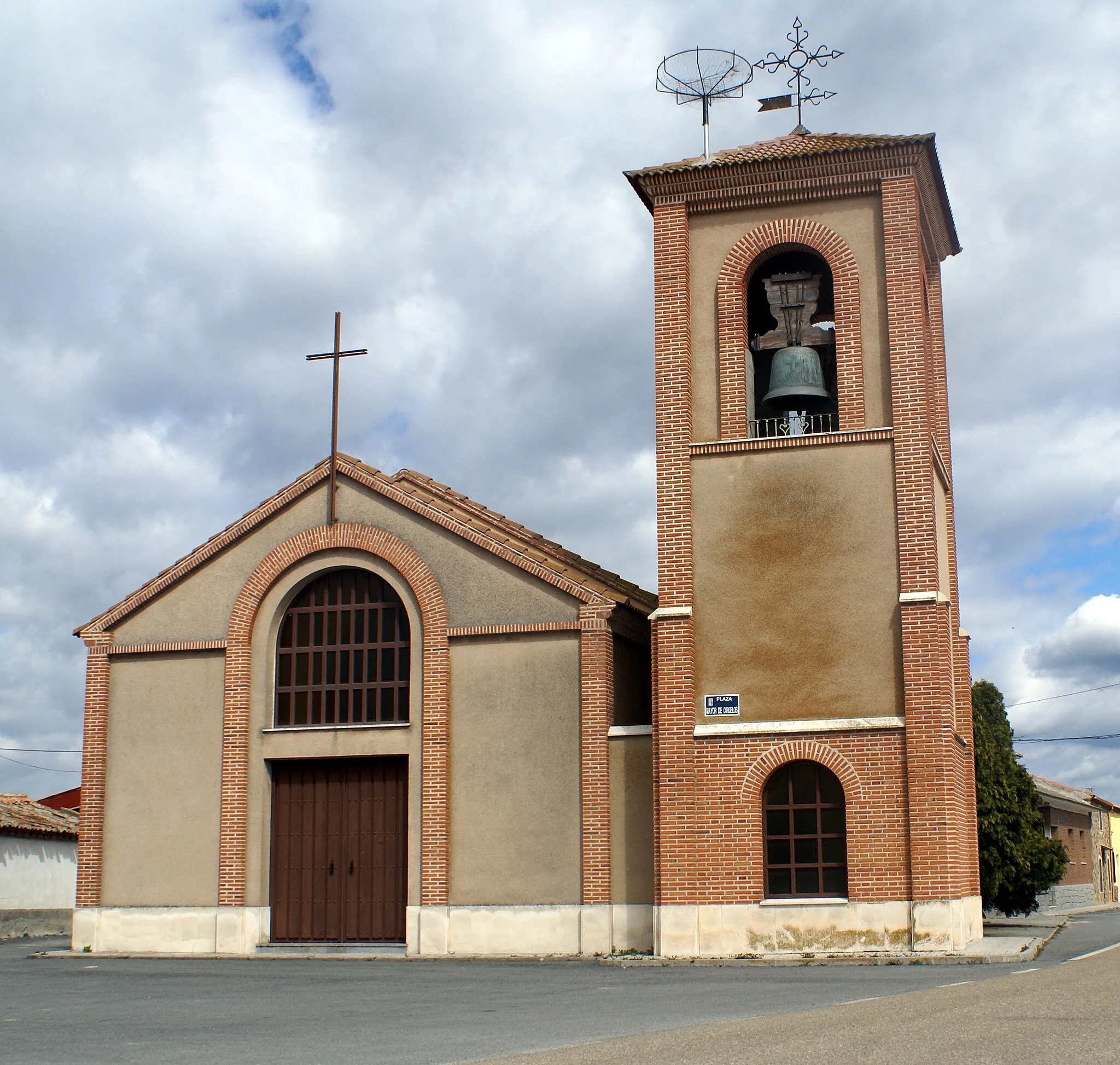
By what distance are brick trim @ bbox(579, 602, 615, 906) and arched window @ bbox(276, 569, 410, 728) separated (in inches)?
119

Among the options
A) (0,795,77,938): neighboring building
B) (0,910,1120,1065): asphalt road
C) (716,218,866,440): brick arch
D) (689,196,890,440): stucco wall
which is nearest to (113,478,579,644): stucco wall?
(689,196,890,440): stucco wall

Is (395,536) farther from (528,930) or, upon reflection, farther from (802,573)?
(802,573)

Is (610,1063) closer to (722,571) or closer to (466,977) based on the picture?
(466,977)

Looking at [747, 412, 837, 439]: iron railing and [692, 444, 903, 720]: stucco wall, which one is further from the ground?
[747, 412, 837, 439]: iron railing

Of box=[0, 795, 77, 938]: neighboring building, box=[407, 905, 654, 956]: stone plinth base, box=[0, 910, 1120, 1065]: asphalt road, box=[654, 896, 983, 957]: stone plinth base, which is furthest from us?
box=[0, 795, 77, 938]: neighboring building

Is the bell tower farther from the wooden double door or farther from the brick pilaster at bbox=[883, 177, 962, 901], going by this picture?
the wooden double door

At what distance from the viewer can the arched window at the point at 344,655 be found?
867 inches

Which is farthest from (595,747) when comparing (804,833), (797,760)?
(804,833)

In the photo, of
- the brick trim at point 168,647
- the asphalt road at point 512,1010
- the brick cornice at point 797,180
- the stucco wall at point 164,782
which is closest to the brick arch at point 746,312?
the brick cornice at point 797,180

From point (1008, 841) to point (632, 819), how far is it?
9.47 m

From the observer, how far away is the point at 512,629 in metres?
21.2

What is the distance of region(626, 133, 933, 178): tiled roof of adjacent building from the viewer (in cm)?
1988

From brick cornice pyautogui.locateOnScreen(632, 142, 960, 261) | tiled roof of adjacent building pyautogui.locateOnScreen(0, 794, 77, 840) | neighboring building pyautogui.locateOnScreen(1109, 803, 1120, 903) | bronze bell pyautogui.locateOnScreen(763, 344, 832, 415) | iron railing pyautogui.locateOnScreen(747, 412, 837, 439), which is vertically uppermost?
brick cornice pyautogui.locateOnScreen(632, 142, 960, 261)

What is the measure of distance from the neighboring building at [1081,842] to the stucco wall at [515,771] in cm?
2916
